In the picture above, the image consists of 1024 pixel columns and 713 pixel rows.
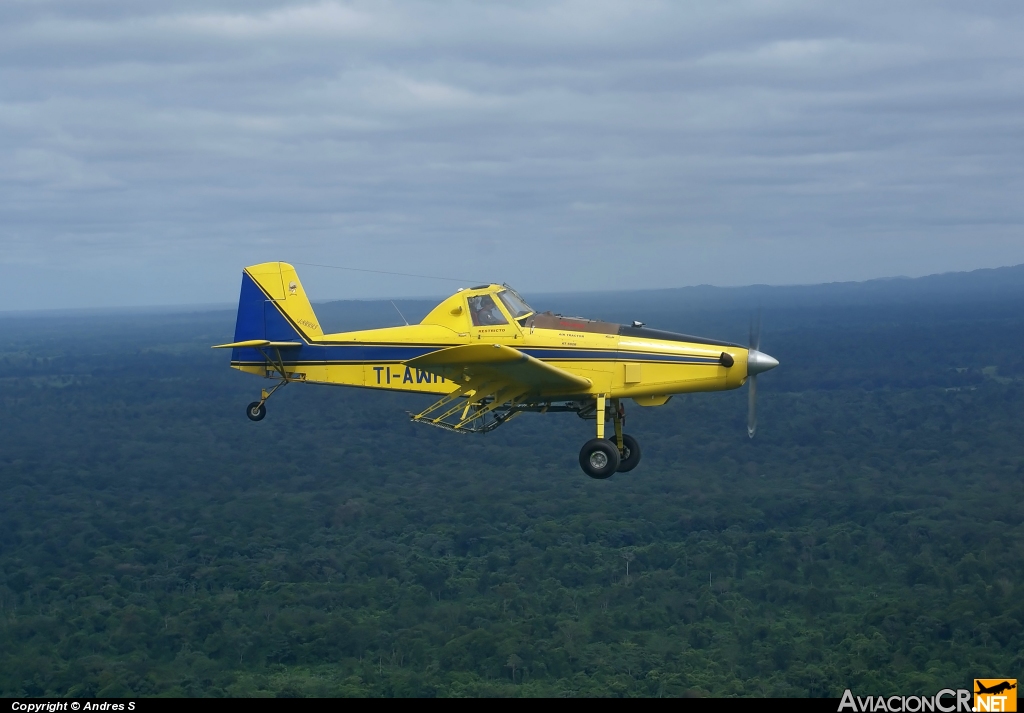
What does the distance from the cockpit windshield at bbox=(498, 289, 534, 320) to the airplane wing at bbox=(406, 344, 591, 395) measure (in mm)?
1079

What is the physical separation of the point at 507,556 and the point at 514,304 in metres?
73.0

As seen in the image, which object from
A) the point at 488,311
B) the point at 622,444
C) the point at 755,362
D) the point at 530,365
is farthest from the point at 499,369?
the point at 755,362

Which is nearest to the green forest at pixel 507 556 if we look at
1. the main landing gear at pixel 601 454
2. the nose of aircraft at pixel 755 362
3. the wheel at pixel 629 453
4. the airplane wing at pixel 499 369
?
the wheel at pixel 629 453

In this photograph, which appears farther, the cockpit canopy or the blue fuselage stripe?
the cockpit canopy

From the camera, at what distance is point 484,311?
27641mm

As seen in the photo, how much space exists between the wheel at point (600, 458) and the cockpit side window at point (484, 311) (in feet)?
11.0

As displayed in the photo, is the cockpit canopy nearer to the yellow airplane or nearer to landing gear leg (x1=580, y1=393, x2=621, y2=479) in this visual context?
the yellow airplane

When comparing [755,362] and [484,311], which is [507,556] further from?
[755,362]

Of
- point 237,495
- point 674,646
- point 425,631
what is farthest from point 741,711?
point 237,495

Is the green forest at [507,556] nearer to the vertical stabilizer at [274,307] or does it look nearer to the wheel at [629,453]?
the wheel at [629,453]

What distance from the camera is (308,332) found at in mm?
29578

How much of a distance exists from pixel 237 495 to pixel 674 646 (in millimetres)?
59339

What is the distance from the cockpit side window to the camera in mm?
27562

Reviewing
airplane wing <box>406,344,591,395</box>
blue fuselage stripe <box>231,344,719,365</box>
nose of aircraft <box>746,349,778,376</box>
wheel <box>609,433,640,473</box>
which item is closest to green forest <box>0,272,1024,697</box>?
wheel <box>609,433,640,473</box>
